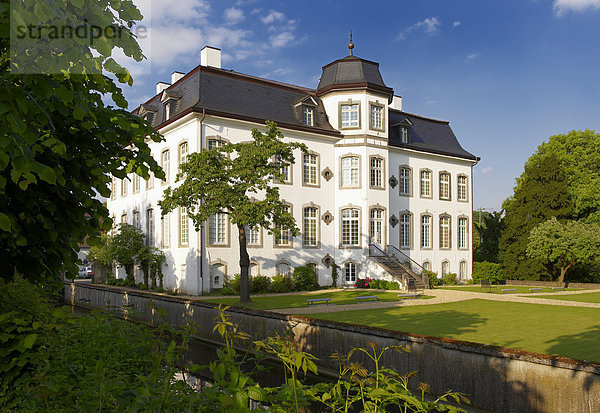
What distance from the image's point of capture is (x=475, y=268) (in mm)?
34594

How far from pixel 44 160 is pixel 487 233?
37.1 metres

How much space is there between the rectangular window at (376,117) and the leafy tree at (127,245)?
47.3 feet

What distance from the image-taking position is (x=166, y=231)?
26.5m

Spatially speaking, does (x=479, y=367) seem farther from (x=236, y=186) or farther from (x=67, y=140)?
(x=236, y=186)

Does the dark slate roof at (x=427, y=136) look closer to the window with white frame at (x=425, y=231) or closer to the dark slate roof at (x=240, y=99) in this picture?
the window with white frame at (x=425, y=231)

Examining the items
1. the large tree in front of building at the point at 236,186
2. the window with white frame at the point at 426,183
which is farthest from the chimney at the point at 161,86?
the window with white frame at the point at 426,183

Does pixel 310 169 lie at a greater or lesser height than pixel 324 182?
greater

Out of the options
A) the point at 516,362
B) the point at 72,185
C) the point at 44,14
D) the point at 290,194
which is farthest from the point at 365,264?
the point at 44,14

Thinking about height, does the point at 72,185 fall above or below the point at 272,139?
below

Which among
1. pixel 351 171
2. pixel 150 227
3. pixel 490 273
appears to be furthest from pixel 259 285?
pixel 490 273

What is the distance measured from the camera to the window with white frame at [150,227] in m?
28.5

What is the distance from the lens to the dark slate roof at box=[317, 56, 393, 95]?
28734 millimetres

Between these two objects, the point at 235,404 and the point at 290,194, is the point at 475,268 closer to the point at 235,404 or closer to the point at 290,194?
the point at 290,194

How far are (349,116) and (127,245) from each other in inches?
561
